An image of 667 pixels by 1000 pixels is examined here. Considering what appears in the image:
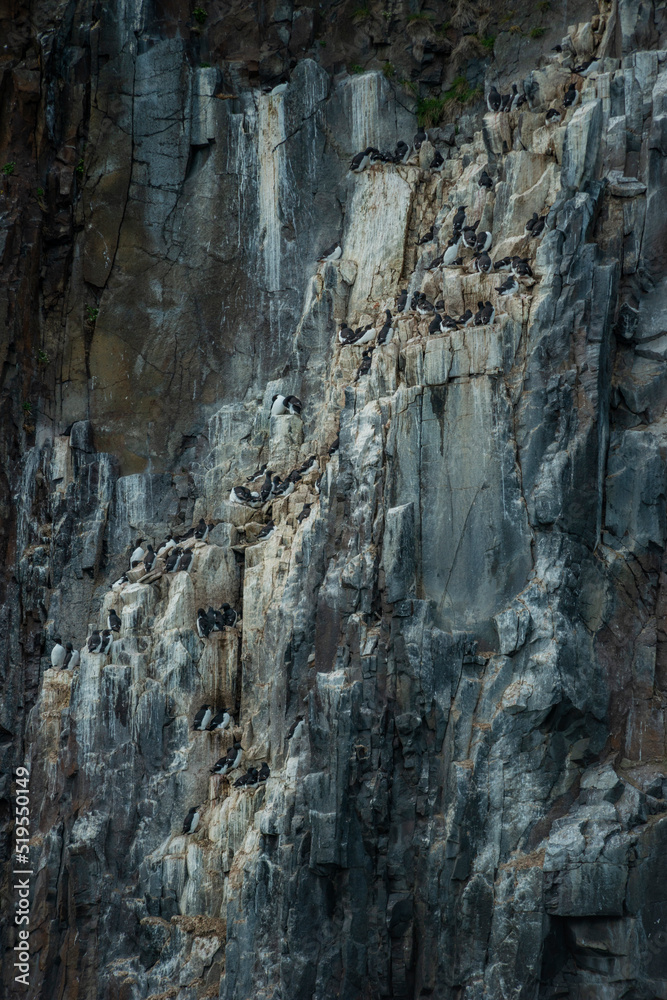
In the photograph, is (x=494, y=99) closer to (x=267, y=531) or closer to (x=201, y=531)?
(x=267, y=531)

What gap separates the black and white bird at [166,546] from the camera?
26641mm

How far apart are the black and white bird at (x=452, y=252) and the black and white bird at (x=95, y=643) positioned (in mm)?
10167

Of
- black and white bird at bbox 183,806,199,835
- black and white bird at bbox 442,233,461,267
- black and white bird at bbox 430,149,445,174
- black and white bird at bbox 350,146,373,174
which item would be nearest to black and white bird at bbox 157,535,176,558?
black and white bird at bbox 183,806,199,835

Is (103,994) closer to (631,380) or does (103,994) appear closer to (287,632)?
(287,632)

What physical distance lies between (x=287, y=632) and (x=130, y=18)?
1666 cm

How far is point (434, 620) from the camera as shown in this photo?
71.1 feet

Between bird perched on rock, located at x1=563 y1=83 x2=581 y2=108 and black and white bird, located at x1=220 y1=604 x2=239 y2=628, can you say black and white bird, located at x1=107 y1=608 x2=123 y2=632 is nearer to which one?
black and white bird, located at x1=220 y1=604 x2=239 y2=628

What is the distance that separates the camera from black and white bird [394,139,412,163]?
94.0 ft

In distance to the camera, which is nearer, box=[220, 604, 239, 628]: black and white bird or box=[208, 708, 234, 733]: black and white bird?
box=[208, 708, 234, 733]: black and white bird

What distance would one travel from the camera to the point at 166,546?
2702 cm

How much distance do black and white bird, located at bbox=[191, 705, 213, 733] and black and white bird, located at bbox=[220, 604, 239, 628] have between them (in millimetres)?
1702

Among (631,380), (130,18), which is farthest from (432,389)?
(130,18)

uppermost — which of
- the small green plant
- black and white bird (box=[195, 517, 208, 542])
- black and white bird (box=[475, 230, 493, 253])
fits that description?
the small green plant

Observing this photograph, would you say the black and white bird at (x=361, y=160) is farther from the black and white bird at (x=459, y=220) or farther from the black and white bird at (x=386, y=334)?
the black and white bird at (x=386, y=334)
